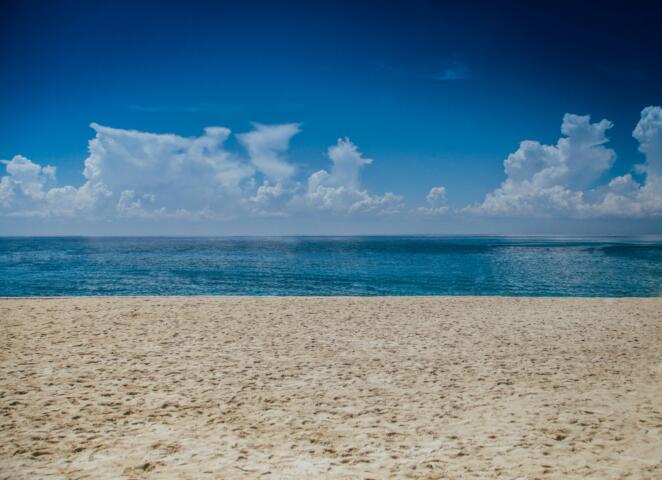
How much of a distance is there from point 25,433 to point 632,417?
10.7 metres

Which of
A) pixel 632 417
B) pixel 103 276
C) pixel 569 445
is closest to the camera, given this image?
pixel 569 445

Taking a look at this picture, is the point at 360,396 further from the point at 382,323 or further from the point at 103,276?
the point at 103,276

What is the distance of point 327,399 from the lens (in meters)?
8.20

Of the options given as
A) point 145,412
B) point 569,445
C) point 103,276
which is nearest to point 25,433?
point 145,412

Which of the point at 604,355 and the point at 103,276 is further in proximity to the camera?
the point at 103,276

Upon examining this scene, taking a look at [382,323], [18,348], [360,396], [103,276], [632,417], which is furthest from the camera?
[103,276]

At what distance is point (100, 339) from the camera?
1255cm

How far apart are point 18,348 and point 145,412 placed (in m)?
6.87

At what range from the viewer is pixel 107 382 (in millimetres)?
8883

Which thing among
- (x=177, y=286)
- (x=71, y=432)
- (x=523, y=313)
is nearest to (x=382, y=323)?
(x=523, y=313)

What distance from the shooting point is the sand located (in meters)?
5.88

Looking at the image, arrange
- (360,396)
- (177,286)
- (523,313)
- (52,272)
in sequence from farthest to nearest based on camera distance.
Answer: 1. (52,272)
2. (177,286)
3. (523,313)
4. (360,396)

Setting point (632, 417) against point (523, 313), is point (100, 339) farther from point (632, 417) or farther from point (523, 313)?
point (523, 313)

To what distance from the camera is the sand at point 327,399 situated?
588 centimetres
